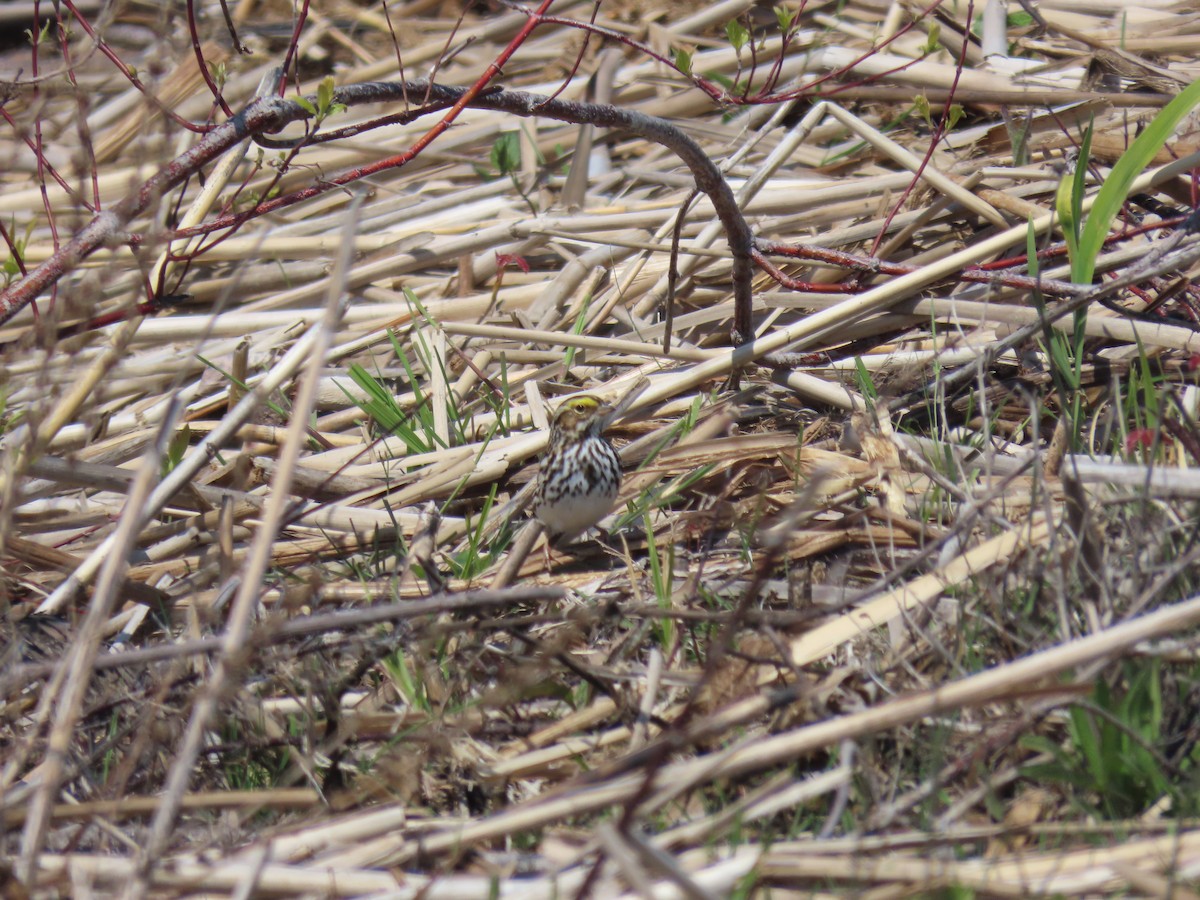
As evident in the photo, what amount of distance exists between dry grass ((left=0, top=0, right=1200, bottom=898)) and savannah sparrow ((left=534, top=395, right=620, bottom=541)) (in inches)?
7.1

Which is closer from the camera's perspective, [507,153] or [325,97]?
[325,97]

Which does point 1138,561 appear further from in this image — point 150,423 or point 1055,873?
point 150,423

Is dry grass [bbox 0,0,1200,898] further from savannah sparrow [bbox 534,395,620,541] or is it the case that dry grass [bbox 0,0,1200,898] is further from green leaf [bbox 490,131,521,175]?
savannah sparrow [bbox 534,395,620,541]

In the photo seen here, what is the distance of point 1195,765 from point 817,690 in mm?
857

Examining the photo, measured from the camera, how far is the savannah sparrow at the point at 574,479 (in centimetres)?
418

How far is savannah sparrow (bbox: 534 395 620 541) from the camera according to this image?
13.7ft

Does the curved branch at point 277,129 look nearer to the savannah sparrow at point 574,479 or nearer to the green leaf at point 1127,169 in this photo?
the savannah sparrow at point 574,479

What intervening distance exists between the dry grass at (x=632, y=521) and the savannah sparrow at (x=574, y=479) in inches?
7.1

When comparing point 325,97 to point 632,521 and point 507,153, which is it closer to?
point 632,521

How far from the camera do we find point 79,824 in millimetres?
2996

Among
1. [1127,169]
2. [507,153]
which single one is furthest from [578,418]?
[507,153]

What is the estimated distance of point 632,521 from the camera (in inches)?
176

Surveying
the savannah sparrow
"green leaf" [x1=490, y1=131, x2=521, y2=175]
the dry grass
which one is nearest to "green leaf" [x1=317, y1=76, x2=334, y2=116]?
the dry grass

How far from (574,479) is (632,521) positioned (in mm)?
354
